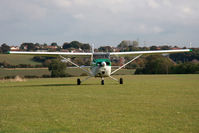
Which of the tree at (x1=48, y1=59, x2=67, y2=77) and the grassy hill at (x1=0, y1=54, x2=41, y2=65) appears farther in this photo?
the grassy hill at (x1=0, y1=54, x2=41, y2=65)

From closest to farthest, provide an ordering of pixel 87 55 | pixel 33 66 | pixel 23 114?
pixel 23 114 < pixel 87 55 < pixel 33 66

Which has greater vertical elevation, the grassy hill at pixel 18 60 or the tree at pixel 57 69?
the grassy hill at pixel 18 60

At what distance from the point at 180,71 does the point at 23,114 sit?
48.3 m

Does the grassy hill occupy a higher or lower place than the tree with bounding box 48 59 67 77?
higher

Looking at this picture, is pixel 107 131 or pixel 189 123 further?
pixel 189 123

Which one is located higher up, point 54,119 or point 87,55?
point 87,55

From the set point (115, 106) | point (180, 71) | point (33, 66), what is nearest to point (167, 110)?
point (115, 106)

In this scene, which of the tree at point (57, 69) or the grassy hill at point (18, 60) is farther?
the grassy hill at point (18, 60)

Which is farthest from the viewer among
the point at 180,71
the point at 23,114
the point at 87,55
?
the point at 180,71

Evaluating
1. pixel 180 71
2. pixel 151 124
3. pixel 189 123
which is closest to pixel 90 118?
pixel 151 124

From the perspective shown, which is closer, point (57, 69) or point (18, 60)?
point (57, 69)

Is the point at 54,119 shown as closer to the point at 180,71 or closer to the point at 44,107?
the point at 44,107

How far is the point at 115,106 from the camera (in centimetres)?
1077

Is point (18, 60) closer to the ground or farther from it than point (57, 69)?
farther from it
